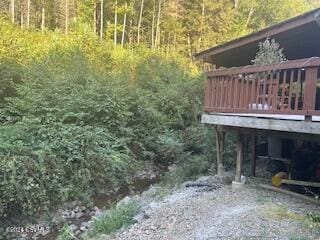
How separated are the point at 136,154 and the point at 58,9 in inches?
626

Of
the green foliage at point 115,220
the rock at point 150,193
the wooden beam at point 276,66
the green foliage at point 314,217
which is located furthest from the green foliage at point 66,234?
the wooden beam at point 276,66

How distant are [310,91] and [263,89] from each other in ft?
3.28

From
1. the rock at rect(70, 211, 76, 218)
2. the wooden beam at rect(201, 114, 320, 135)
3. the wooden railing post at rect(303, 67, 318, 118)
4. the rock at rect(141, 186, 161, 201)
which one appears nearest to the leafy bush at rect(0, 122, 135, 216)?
the rock at rect(70, 211, 76, 218)

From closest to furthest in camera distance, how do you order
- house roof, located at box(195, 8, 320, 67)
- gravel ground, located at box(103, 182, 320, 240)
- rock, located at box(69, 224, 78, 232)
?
gravel ground, located at box(103, 182, 320, 240)
house roof, located at box(195, 8, 320, 67)
rock, located at box(69, 224, 78, 232)

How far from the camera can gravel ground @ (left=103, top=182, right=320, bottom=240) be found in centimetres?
550

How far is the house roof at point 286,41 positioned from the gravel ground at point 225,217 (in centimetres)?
320

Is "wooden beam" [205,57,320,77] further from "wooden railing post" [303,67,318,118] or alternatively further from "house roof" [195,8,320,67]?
"house roof" [195,8,320,67]

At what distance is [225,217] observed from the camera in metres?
6.19

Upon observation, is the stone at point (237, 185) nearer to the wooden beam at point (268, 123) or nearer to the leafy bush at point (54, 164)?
the wooden beam at point (268, 123)

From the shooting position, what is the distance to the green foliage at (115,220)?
23.0ft

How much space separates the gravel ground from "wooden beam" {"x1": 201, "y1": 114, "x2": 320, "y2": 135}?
1405 millimetres

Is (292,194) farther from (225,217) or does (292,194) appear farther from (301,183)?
(225,217)

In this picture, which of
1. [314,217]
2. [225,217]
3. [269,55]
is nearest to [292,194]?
[314,217]

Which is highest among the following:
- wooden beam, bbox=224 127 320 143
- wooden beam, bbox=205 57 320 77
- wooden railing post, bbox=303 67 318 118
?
wooden beam, bbox=205 57 320 77
